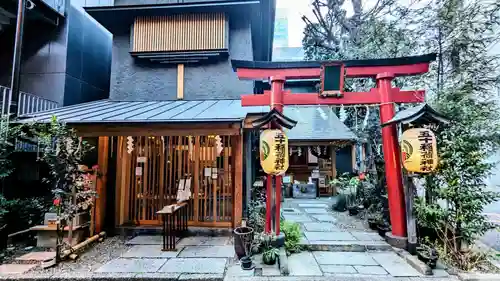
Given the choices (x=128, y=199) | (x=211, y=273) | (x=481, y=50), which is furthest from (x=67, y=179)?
(x=481, y=50)

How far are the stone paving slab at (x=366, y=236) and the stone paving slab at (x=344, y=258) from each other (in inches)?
28.6

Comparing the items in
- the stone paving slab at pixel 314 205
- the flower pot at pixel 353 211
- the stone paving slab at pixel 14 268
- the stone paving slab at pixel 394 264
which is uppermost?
the flower pot at pixel 353 211

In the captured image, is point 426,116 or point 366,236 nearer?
point 426,116

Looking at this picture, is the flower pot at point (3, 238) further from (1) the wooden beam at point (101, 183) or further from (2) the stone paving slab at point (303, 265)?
(2) the stone paving slab at point (303, 265)

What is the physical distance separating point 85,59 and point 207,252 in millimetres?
7717

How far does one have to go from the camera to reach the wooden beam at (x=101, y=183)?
637 centimetres

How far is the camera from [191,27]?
779 cm

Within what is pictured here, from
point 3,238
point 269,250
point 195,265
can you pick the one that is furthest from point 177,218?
point 3,238

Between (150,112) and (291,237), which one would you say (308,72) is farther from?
(150,112)

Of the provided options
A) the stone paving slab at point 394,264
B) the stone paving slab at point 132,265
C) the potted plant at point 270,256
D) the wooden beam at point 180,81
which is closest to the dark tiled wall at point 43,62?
the wooden beam at point 180,81

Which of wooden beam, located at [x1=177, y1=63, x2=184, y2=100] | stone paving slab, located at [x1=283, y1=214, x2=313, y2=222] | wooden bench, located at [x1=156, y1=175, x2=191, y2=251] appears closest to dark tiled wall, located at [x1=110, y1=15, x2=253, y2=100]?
wooden beam, located at [x1=177, y1=63, x2=184, y2=100]

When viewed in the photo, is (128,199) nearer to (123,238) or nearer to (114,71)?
(123,238)

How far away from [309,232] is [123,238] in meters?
4.73

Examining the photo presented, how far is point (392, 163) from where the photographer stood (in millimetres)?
5625
